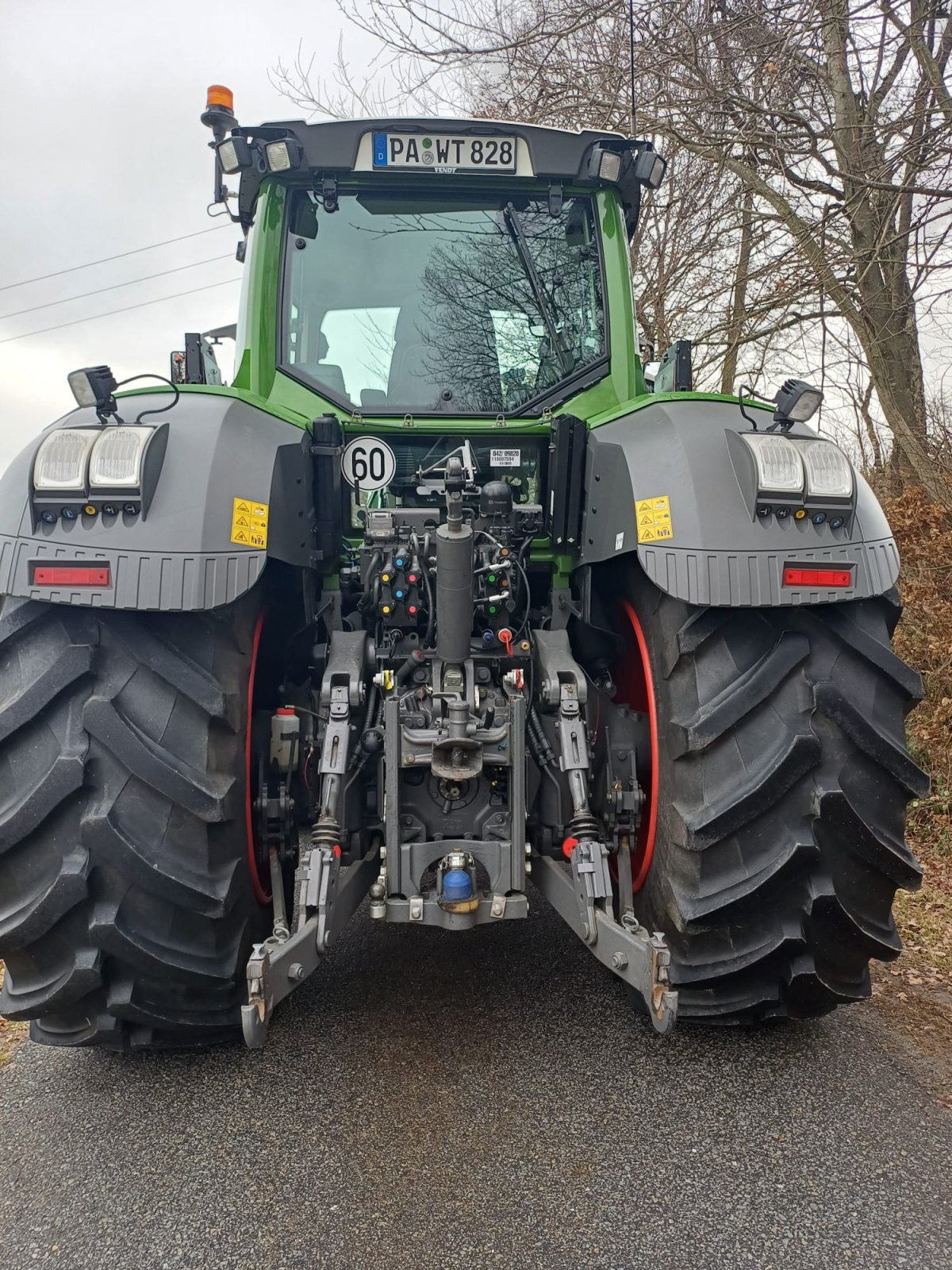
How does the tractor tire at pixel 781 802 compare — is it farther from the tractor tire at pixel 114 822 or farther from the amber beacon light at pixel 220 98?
the amber beacon light at pixel 220 98

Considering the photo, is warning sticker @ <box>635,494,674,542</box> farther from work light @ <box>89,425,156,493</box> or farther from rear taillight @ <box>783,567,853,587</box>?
work light @ <box>89,425,156,493</box>

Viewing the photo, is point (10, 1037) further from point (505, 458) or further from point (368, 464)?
point (505, 458)

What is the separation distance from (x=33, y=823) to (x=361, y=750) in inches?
36.0

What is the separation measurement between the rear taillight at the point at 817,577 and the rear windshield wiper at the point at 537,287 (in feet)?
4.69

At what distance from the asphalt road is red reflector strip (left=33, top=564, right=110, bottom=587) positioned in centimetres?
144

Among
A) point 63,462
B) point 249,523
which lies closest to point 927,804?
point 249,523

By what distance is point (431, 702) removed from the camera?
9.16ft

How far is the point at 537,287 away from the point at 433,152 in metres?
0.59

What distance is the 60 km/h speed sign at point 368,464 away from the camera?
3043mm

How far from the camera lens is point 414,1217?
2.13m

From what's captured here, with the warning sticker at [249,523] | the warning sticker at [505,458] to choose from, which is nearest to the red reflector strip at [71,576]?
the warning sticker at [249,523]

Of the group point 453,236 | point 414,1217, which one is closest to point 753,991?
point 414,1217

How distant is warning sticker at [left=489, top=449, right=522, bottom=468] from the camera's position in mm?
3264

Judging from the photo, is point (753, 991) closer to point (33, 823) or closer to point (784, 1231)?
point (784, 1231)
